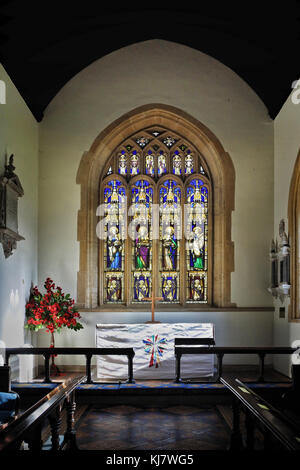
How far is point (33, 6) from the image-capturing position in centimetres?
703

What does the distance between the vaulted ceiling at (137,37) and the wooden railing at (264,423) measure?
15.2 feet

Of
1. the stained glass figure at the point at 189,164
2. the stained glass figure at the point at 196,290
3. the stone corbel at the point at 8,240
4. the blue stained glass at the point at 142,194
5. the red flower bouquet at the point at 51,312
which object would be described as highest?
the stained glass figure at the point at 189,164

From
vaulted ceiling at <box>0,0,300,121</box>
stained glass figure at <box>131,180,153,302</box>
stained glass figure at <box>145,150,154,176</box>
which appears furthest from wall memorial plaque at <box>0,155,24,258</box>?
stained glass figure at <box>145,150,154,176</box>

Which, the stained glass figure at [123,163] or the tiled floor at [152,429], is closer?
the tiled floor at [152,429]

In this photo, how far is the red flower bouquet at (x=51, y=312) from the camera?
829 cm

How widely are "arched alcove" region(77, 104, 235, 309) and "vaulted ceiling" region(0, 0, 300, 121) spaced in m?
1.03

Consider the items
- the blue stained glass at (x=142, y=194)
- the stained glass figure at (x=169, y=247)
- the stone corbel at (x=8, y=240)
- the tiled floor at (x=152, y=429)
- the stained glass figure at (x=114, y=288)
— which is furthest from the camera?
the blue stained glass at (x=142, y=194)

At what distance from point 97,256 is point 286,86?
3.78 metres

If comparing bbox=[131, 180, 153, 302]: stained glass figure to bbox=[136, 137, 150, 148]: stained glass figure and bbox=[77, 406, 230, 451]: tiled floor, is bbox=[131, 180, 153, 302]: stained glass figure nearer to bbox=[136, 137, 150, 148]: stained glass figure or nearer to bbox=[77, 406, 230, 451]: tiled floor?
bbox=[136, 137, 150, 148]: stained glass figure

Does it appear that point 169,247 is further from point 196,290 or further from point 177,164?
point 177,164

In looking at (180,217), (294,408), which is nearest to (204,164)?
(180,217)

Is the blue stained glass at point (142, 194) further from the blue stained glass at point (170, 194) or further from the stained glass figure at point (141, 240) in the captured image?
the blue stained glass at point (170, 194)

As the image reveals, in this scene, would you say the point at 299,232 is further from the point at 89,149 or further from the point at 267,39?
the point at 89,149

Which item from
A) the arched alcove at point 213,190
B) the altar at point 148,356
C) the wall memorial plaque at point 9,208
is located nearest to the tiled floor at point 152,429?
the altar at point 148,356
